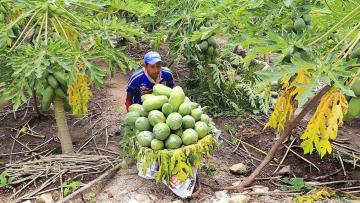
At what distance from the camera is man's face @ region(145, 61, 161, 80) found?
3.94 m

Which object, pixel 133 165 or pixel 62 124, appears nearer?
pixel 133 165

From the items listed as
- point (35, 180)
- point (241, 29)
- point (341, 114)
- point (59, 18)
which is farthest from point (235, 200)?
point (59, 18)

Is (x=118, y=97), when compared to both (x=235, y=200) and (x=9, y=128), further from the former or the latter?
(x=235, y=200)

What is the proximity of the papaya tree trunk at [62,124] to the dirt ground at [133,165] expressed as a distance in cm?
23

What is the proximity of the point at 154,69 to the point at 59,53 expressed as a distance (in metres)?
0.90

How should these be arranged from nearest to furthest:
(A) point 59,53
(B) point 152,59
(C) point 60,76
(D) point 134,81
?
(A) point 59,53, (C) point 60,76, (B) point 152,59, (D) point 134,81

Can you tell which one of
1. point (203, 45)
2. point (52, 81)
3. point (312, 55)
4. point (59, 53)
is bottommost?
point (52, 81)

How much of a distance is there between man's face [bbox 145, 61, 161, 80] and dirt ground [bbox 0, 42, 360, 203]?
2.74ft

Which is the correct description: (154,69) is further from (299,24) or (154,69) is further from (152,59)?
(299,24)

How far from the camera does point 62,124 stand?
411 cm

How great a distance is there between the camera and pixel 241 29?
3.43 m

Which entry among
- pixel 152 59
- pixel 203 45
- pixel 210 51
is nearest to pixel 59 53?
pixel 152 59

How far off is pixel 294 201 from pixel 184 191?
0.81 m

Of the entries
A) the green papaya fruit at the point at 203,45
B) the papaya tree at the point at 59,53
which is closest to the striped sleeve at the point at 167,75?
the papaya tree at the point at 59,53
